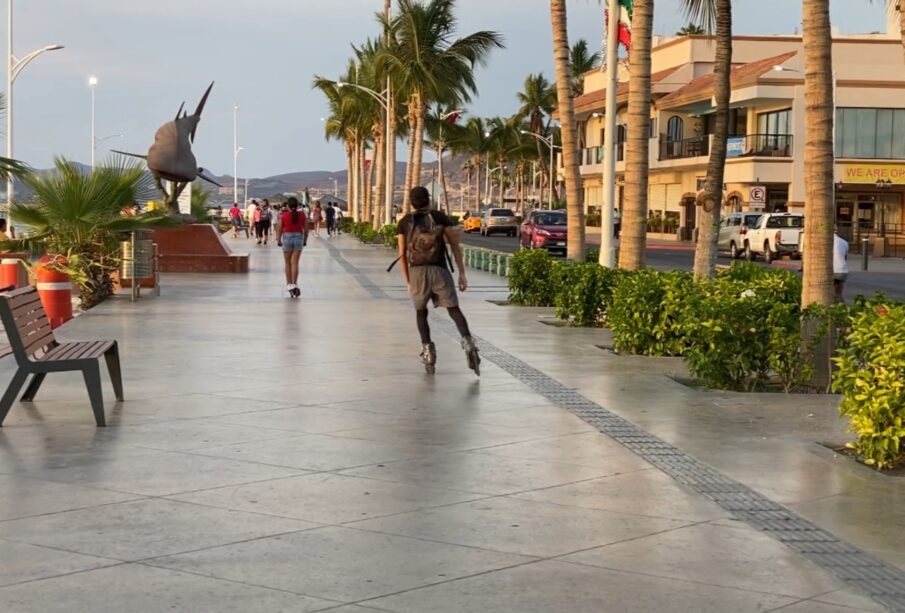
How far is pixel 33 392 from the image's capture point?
10430mm

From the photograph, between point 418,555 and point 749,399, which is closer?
point 418,555

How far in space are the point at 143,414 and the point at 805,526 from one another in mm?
4994

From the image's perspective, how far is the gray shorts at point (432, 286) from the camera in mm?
12492

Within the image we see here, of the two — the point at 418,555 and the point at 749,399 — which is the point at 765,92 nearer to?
the point at 749,399

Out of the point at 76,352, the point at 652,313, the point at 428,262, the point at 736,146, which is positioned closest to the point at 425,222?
the point at 428,262

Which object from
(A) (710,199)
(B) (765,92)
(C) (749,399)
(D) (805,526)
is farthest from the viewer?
(B) (765,92)

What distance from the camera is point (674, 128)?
2783 inches

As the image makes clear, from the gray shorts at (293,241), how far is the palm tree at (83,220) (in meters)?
2.26

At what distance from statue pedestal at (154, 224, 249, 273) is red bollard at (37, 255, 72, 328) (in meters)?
12.2

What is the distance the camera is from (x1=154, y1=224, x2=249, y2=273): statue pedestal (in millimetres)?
30719

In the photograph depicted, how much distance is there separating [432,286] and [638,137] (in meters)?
6.07

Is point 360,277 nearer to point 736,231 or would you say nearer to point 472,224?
point 736,231

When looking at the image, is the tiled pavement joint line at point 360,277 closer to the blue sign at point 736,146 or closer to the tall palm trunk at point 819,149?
the tall palm trunk at point 819,149

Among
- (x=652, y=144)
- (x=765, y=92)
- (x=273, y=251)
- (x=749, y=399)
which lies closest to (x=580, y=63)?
(x=652, y=144)
